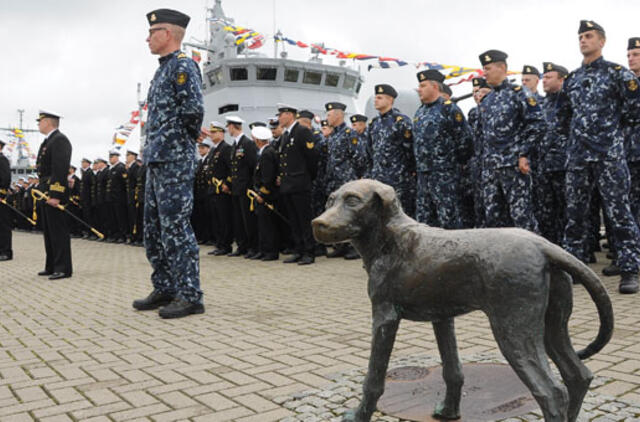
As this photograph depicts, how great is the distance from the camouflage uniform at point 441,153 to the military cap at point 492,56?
2.00 ft

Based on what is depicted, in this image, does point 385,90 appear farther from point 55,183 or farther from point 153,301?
point 55,183

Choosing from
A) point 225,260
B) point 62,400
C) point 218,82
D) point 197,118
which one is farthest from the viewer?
point 218,82

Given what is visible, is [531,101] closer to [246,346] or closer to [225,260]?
[246,346]

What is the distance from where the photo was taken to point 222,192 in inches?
393

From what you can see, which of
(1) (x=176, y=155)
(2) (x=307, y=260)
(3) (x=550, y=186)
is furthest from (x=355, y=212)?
(2) (x=307, y=260)

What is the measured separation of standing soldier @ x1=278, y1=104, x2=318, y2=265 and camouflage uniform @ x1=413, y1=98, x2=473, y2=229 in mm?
2544

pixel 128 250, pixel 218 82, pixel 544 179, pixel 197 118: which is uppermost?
pixel 218 82

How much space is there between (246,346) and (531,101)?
12.3 feet

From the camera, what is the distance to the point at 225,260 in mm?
9070

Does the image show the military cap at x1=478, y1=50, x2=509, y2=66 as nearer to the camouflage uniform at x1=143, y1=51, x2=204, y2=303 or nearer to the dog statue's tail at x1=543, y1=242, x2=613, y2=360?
the camouflage uniform at x1=143, y1=51, x2=204, y2=303

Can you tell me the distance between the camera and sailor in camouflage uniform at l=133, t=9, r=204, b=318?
14.8 ft

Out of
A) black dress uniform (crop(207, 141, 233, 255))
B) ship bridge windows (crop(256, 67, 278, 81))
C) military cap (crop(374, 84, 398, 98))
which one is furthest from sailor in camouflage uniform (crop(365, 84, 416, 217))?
ship bridge windows (crop(256, 67, 278, 81))

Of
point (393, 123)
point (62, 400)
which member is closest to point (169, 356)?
point (62, 400)

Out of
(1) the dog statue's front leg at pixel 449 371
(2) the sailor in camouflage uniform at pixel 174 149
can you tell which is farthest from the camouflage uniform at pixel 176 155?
(1) the dog statue's front leg at pixel 449 371
